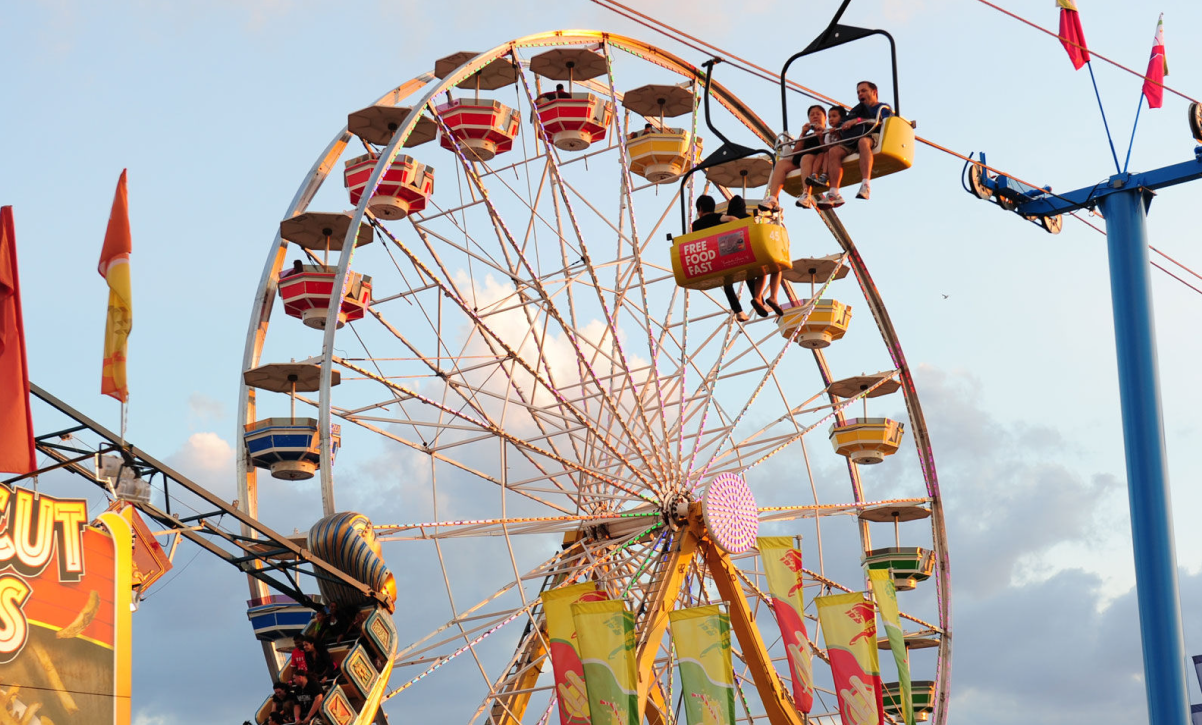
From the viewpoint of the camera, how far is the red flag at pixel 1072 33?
57.4 ft

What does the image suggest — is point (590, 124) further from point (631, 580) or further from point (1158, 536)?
point (1158, 536)

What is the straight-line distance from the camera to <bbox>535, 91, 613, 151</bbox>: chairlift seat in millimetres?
20141

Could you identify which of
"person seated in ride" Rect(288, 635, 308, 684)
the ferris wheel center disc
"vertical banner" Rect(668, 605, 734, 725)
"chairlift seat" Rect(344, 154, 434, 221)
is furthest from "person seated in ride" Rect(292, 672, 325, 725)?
the ferris wheel center disc

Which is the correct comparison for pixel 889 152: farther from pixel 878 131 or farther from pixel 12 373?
pixel 12 373

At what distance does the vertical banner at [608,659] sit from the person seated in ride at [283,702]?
11.5ft

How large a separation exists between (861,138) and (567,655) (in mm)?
6429

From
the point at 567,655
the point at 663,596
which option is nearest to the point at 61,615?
the point at 567,655

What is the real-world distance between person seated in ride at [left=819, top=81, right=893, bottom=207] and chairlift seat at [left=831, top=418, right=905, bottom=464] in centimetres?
1029

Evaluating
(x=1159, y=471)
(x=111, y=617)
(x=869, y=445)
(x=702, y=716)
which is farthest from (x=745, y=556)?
(x=111, y=617)

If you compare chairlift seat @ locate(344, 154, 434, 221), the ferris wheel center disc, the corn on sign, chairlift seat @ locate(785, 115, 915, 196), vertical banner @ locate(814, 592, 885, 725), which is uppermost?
chairlift seat @ locate(344, 154, 434, 221)

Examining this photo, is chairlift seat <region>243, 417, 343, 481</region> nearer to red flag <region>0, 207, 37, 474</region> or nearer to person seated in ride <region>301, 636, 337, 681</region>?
person seated in ride <region>301, 636, 337, 681</region>

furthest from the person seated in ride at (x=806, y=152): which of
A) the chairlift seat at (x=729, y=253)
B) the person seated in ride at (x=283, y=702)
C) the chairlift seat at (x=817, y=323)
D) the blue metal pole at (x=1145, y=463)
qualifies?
the chairlift seat at (x=817, y=323)

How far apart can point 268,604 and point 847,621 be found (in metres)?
6.90

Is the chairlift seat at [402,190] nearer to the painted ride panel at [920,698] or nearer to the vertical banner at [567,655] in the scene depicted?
the vertical banner at [567,655]
